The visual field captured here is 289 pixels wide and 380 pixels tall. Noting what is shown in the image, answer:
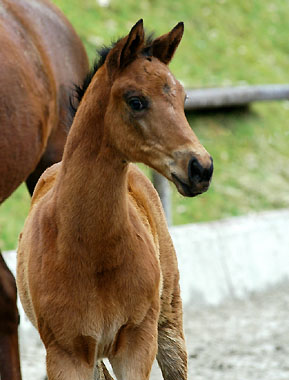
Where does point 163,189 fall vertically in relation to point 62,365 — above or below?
below

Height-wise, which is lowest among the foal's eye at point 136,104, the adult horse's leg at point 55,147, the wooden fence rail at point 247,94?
the wooden fence rail at point 247,94

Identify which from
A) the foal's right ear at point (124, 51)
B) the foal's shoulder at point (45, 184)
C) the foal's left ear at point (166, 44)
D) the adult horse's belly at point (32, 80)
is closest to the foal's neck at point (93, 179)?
the foal's right ear at point (124, 51)

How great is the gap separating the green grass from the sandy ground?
1474 mm

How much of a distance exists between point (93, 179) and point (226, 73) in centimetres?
904

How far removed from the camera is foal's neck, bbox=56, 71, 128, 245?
3344 millimetres

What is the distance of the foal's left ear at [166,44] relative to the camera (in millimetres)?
3320

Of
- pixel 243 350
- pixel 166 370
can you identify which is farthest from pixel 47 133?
pixel 243 350

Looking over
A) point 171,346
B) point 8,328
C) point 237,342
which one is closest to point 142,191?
point 171,346

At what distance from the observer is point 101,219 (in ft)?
11.1

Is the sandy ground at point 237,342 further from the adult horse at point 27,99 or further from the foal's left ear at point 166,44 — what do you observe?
the foal's left ear at point 166,44

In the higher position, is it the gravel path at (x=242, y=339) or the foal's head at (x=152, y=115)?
the foal's head at (x=152, y=115)

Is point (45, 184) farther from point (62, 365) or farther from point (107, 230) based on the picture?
point (62, 365)

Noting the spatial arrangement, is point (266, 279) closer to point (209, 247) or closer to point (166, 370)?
point (209, 247)

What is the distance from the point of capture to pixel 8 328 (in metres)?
4.90
